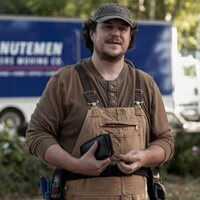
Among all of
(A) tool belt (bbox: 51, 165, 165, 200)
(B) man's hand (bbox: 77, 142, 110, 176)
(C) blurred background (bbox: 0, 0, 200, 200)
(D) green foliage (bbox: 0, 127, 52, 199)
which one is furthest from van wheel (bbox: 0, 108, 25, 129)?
(B) man's hand (bbox: 77, 142, 110, 176)

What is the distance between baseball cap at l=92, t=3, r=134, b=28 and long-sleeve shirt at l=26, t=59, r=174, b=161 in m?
0.25

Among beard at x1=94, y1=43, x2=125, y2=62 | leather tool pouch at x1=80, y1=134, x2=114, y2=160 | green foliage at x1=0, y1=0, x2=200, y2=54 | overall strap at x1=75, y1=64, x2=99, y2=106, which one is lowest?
leather tool pouch at x1=80, y1=134, x2=114, y2=160

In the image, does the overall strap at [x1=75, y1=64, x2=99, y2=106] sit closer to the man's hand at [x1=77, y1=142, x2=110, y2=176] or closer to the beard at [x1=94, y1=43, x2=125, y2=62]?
the beard at [x1=94, y1=43, x2=125, y2=62]

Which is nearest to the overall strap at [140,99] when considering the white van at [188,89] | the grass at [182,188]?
the grass at [182,188]

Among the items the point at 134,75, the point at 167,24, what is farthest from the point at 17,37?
the point at 134,75

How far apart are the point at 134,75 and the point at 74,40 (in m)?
14.4

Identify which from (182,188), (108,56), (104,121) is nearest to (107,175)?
(104,121)

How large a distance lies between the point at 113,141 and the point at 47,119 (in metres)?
0.34

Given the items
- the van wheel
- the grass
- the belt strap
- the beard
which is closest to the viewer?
the belt strap

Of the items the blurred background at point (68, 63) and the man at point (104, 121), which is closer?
the man at point (104, 121)

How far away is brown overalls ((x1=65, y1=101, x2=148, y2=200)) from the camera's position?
3.14 m

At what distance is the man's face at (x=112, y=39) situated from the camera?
3217 mm

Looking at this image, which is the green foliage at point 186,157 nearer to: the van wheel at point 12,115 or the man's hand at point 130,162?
the man's hand at point 130,162

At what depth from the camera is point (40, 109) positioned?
10.6ft
